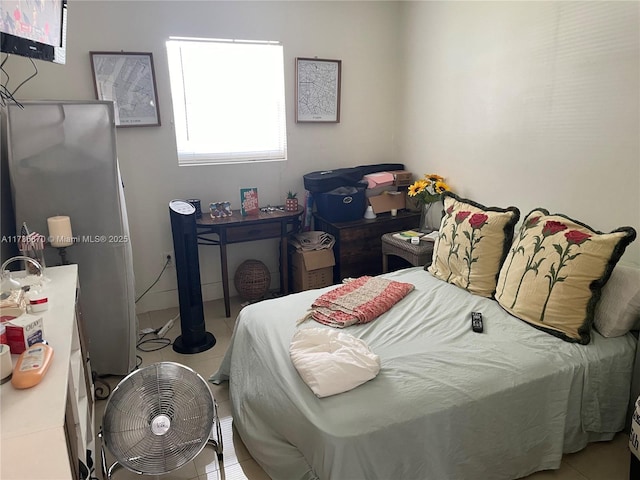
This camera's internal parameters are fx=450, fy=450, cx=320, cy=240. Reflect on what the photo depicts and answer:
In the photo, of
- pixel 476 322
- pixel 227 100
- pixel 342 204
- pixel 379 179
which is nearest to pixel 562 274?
pixel 476 322

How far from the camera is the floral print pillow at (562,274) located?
6.48 feet

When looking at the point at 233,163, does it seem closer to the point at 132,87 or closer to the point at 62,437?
the point at 132,87

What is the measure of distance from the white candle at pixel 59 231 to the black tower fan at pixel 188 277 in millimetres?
610

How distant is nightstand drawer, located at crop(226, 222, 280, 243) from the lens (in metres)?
3.30

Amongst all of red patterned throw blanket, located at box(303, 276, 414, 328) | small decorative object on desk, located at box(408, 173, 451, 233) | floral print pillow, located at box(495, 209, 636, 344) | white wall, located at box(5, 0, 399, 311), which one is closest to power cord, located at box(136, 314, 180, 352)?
white wall, located at box(5, 0, 399, 311)

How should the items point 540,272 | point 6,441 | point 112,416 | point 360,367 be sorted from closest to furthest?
point 6,441
point 112,416
point 360,367
point 540,272

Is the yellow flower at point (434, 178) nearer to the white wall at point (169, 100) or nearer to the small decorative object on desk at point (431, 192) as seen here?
the small decorative object on desk at point (431, 192)

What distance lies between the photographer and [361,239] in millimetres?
3533

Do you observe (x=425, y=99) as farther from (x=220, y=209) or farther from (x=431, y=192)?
(x=220, y=209)

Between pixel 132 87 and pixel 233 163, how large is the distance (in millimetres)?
872

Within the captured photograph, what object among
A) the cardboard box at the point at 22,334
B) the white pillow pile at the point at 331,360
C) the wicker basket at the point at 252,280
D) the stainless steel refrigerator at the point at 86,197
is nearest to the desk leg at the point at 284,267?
the wicker basket at the point at 252,280

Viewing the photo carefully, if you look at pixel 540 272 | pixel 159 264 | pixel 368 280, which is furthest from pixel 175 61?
pixel 540 272

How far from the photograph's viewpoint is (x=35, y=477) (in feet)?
3.32

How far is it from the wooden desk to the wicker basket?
5.8 inches
